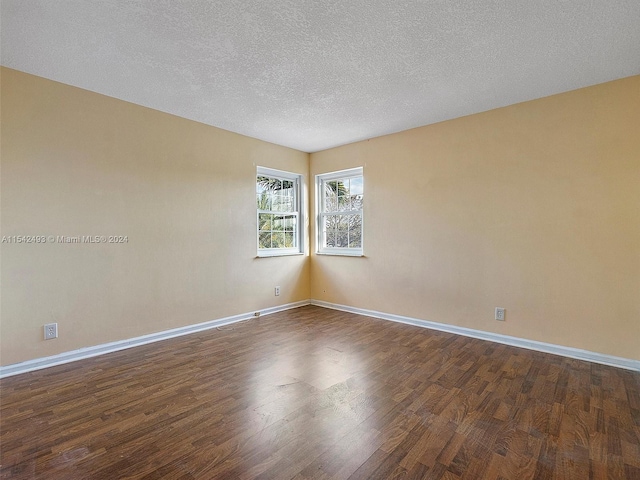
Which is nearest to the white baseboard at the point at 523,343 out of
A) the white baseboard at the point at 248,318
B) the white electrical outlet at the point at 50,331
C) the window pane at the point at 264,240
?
the white baseboard at the point at 248,318

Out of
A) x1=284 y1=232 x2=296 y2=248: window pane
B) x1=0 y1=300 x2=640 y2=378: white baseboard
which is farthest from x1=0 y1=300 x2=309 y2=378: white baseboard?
x1=284 y1=232 x2=296 y2=248: window pane

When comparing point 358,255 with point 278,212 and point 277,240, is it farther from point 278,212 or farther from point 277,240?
point 278,212

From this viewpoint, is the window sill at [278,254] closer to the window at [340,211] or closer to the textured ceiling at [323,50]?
the window at [340,211]

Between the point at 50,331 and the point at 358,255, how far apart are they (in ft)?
11.6

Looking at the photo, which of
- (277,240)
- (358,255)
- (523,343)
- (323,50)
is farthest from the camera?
(277,240)

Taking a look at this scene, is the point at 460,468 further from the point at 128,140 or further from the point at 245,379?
the point at 128,140

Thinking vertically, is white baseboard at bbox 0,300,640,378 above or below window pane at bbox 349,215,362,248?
below

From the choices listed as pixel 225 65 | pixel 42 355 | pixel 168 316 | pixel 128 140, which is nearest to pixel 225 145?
pixel 128 140

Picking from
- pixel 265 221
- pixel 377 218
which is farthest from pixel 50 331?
pixel 377 218

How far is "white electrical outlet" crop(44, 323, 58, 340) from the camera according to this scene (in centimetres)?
275

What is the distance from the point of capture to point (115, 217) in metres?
3.14

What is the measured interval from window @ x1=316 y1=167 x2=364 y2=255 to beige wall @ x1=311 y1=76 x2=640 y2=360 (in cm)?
26

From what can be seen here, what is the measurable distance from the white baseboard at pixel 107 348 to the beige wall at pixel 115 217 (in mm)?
54

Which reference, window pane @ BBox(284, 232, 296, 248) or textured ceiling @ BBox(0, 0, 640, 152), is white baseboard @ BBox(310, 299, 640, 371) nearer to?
window pane @ BBox(284, 232, 296, 248)
